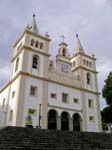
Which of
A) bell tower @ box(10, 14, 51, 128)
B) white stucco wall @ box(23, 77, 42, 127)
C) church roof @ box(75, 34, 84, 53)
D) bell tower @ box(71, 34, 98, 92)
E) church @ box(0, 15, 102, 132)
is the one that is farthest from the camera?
church roof @ box(75, 34, 84, 53)

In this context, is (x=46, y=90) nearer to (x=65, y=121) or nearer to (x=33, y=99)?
(x=33, y=99)

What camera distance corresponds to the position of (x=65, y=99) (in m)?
29.2

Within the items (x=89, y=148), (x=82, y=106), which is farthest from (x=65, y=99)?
(x=89, y=148)

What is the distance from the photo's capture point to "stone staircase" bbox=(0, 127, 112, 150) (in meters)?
10.6

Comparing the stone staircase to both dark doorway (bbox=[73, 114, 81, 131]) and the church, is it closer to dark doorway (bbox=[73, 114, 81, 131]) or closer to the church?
the church

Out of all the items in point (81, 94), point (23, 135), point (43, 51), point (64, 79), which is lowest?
point (23, 135)

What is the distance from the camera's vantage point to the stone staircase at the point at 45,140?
1062cm

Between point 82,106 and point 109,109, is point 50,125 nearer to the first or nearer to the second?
point 82,106

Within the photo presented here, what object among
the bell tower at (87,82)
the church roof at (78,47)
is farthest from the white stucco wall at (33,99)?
the church roof at (78,47)

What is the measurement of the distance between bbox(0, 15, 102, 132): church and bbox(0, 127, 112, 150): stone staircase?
9355mm

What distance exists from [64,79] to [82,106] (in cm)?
517

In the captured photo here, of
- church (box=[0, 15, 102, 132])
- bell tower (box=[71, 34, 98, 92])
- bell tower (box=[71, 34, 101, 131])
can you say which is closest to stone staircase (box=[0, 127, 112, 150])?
church (box=[0, 15, 102, 132])

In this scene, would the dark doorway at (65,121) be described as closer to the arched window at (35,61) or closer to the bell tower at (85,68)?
the bell tower at (85,68)

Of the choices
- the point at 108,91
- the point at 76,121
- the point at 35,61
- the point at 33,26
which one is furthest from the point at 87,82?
the point at 33,26
